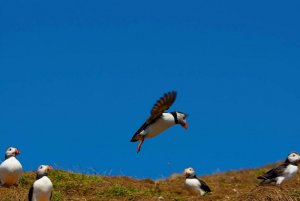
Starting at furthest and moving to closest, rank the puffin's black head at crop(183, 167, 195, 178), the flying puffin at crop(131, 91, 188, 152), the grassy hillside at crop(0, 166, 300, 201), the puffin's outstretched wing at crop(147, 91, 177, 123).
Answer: the puffin's black head at crop(183, 167, 195, 178) < the flying puffin at crop(131, 91, 188, 152) < the puffin's outstretched wing at crop(147, 91, 177, 123) < the grassy hillside at crop(0, 166, 300, 201)

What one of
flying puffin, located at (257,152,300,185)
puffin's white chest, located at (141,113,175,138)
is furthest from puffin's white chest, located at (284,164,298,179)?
puffin's white chest, located at (141,113,175,138)

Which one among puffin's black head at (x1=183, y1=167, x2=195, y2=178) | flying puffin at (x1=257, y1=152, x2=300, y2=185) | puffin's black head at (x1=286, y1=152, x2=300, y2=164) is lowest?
flying puffin at (x1=257, y1=152, x2=300, y2=185)

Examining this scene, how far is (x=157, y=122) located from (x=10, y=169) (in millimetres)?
3753

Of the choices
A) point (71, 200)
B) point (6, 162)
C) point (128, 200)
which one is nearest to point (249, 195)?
point (128, 200)

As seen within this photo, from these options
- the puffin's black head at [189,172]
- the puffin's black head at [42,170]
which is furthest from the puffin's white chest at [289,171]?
the puffin's black head at [42,170]

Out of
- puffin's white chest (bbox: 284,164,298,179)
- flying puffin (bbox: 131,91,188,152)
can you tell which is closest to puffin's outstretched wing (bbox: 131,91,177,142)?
flying puffin (bbox: 131,91,188,152)

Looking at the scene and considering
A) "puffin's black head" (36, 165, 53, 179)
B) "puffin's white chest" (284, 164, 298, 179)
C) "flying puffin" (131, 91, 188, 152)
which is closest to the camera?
"puffin's black head" (36, 165, 53, 179)

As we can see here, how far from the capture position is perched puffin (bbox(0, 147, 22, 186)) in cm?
1488

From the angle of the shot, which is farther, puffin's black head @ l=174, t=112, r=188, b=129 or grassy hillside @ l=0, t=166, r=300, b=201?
puffin's black head @ l=174, t=112, r=188, b=129

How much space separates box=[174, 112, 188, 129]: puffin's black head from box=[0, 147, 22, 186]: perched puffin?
398 centimetres

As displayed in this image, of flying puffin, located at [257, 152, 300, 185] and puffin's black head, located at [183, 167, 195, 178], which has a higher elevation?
puffin's black head, located at [183, 167, 195, 178]

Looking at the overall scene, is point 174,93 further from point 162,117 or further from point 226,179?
point 226,179

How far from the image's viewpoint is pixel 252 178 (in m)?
22.8

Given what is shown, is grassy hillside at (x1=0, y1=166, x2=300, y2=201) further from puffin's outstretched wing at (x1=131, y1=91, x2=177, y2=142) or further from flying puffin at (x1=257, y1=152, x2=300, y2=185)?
puffin's outstretched wing at (x1=131, y1=91, x2=177, y2=142)
